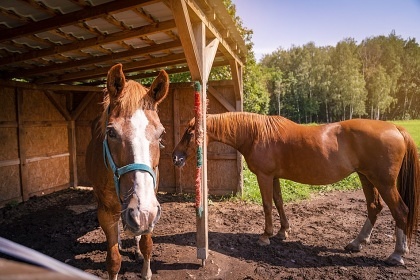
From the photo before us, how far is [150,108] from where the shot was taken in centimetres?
203

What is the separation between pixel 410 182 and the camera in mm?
3510

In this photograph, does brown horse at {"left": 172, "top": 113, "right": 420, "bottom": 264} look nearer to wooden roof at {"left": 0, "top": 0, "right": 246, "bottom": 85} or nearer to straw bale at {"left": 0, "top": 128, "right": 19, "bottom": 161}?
wooden roof at {"left": 0, "top": 0, "right": 246, "bottom": 85}

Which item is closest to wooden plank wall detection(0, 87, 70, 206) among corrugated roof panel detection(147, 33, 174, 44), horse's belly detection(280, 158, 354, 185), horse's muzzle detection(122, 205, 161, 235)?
corrugated roof panel detection(147, 33, 174, 44)

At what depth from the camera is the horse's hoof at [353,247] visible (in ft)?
12.0

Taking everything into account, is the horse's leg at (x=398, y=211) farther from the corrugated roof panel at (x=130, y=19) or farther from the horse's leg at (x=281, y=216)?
the corrugated roof panel at (x=130, y=19)

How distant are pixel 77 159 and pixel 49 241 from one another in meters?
3.74

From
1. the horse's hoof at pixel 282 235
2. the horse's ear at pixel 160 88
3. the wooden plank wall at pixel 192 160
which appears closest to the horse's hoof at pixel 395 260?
the horse's hoof at pixel 282 235

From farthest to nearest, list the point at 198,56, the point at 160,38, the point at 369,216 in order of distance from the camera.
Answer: the point at 160,38 < the point at 369,216 < the point at 198,56

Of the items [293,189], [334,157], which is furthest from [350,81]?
[334,157]

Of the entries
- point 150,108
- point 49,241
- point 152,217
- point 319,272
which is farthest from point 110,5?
point 319,272

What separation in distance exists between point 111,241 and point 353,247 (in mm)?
3206

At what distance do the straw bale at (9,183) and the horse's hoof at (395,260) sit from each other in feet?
23.0

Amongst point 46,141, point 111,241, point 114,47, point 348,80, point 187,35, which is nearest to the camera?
point 111,241

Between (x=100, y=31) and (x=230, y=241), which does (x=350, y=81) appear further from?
(x=100, y=31)
